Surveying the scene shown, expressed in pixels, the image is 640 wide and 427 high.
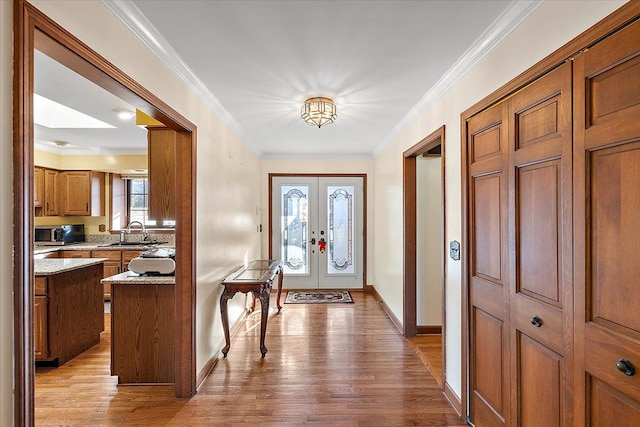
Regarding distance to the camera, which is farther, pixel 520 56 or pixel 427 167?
pixel 427 167

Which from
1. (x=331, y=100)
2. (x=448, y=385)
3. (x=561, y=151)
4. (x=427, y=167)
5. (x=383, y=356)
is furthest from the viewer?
(x=427, y=167)

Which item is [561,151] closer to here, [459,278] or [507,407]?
[459,278]

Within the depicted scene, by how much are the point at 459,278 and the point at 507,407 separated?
0.80m

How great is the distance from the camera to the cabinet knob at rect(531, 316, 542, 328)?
1.45 meters

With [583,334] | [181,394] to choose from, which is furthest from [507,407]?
[181,394]

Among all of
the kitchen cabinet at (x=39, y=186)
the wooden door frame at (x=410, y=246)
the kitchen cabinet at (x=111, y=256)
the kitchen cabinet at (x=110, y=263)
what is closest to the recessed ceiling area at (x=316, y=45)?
the wooden door frame at (x=410, y=246)

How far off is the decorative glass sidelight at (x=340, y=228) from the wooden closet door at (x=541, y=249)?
4.03 meters

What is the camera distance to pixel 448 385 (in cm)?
241

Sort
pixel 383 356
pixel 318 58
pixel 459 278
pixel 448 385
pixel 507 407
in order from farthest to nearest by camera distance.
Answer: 1. pixel 383 356
2. pixel 448 385
3. pixel 459 278
4. pixel 318 58
5. pixel 507 407

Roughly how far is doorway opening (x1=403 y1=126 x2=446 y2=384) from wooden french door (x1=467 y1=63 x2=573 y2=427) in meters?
1.49

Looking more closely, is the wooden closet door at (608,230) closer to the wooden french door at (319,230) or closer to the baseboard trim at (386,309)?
the baseboard trim at (386,309)

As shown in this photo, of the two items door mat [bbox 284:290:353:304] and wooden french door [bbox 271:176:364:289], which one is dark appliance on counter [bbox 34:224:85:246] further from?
door mat [bbox 284:290:353:304]

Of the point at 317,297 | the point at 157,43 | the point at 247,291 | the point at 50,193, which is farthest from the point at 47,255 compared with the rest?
the point at 157,43

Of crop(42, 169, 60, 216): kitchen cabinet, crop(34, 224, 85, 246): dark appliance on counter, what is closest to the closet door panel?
crop(34, 224, 85, 246): dark appliance on counter
